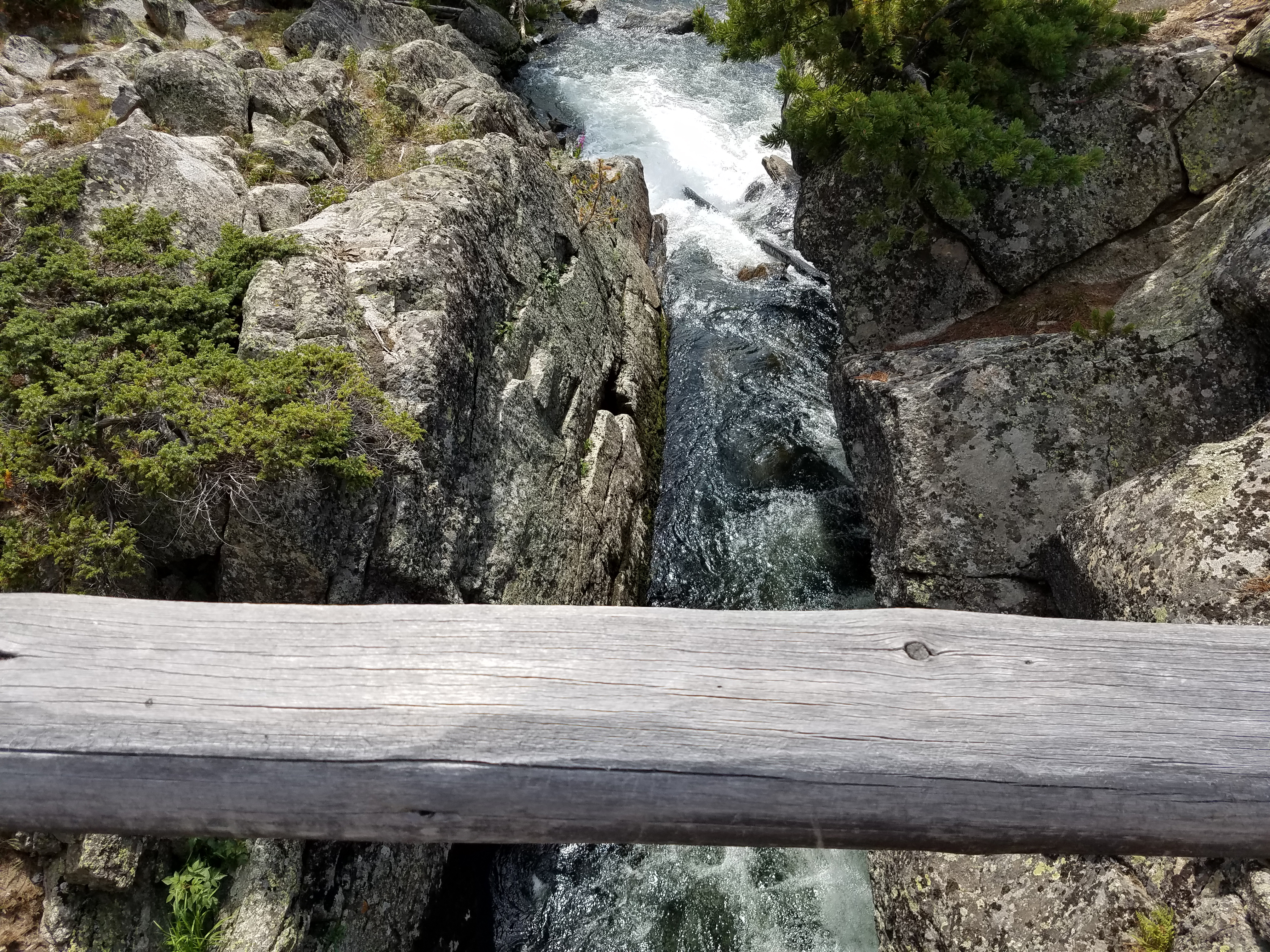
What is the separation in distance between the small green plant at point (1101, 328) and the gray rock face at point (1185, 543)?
76.9 inches

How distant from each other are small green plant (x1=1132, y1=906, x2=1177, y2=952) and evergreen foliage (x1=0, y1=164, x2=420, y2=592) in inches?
216

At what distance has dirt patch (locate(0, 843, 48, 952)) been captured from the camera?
344 centimetres

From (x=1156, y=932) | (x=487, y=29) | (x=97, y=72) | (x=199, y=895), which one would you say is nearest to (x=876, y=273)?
(x=1156, y=932)

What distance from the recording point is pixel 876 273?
873cm

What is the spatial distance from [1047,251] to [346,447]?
8.09 metres

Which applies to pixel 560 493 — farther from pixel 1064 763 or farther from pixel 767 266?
pixel 767 266

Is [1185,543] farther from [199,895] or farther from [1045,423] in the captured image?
[199,895]

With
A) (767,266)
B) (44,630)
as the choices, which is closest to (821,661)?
(44,630)

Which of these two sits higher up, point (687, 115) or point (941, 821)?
point (941, 821)

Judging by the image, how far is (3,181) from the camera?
5297mm

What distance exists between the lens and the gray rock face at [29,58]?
866 centimetres

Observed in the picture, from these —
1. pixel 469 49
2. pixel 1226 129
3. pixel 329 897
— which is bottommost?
pixel 329 897

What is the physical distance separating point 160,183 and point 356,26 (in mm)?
9296

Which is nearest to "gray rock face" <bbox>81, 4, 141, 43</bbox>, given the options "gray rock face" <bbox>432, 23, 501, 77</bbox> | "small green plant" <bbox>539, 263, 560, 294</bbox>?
"gray rock face" <bbox>432, 23, 501, 77</bbox>
